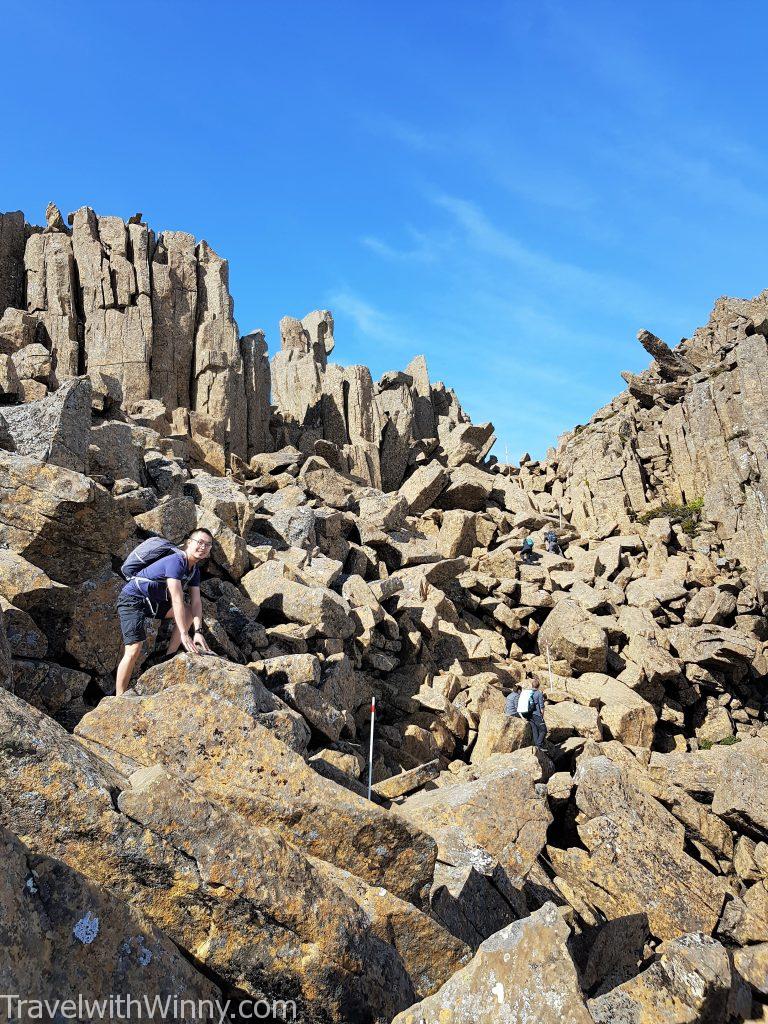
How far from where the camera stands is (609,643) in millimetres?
28141

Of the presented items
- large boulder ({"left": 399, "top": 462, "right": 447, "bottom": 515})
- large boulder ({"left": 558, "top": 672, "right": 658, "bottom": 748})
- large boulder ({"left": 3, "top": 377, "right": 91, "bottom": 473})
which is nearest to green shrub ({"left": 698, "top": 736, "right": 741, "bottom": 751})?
large boulder ({"left": 558, "top": 672, "right": 658, "bottom": 748})

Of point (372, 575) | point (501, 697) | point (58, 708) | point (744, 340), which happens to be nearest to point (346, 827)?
point (58, 708)

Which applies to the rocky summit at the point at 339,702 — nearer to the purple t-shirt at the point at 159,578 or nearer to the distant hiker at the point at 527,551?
the distant hiker at the point at 527,551

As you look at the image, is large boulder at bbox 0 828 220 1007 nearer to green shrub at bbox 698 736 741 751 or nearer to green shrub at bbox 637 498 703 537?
green shrub at bbox 698 736 741 751

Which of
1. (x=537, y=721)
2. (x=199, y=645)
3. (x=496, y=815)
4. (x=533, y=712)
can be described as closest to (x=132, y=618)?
(x=199, y=645)

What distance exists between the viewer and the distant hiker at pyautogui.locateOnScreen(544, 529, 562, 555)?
123 feet

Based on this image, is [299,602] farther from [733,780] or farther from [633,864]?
[733,780]

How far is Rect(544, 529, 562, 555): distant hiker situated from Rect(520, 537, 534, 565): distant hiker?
2.67 metres

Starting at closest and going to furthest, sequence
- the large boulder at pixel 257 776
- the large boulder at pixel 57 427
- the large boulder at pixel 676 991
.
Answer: the large boulder at pixel 676 991 < the large boulder at pixel 257 776 < the large boulder at pixel 57 427

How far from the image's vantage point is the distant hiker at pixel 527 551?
34219 mm

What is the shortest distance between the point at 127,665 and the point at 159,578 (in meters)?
1.32

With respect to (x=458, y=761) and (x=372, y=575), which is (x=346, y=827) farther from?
(x=372, y=575)

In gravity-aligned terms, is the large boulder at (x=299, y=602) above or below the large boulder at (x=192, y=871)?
above

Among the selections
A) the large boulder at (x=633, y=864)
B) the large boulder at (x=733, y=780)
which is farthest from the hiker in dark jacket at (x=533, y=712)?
the large boulder at (x=633, y=864)
